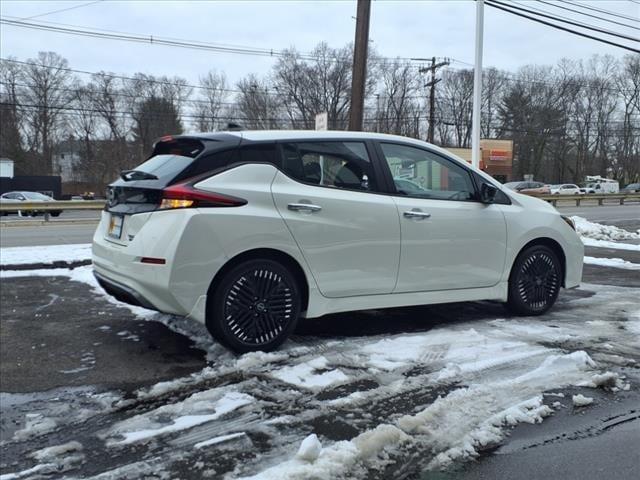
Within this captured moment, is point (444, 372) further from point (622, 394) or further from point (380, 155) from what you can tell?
point (380, 155)

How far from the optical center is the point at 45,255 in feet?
33.7

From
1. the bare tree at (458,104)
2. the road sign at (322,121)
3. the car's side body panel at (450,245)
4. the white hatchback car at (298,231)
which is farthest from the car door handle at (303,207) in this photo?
the bare tree at (458,104)

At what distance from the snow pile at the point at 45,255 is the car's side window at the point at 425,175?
6423mm

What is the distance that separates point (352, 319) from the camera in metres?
5.84

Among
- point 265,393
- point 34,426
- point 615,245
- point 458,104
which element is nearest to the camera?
point 34,426

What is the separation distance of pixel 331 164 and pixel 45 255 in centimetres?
725

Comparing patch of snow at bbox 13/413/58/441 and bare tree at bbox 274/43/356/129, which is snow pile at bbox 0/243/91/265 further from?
bare tree at bbox 274/43/356/129

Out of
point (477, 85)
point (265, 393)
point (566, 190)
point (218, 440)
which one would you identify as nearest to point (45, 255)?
point (265, 393)

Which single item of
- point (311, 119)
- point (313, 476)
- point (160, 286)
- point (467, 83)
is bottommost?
point (313, 476)

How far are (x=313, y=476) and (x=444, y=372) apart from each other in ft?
5.56

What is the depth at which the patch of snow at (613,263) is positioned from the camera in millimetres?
9664

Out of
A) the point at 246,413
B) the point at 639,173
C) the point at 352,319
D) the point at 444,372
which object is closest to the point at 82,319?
the point at 352,319

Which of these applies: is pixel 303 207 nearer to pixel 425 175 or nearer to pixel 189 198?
pixel 189 198

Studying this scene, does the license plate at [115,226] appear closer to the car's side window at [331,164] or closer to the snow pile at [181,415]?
the car's side window at [331,164]
